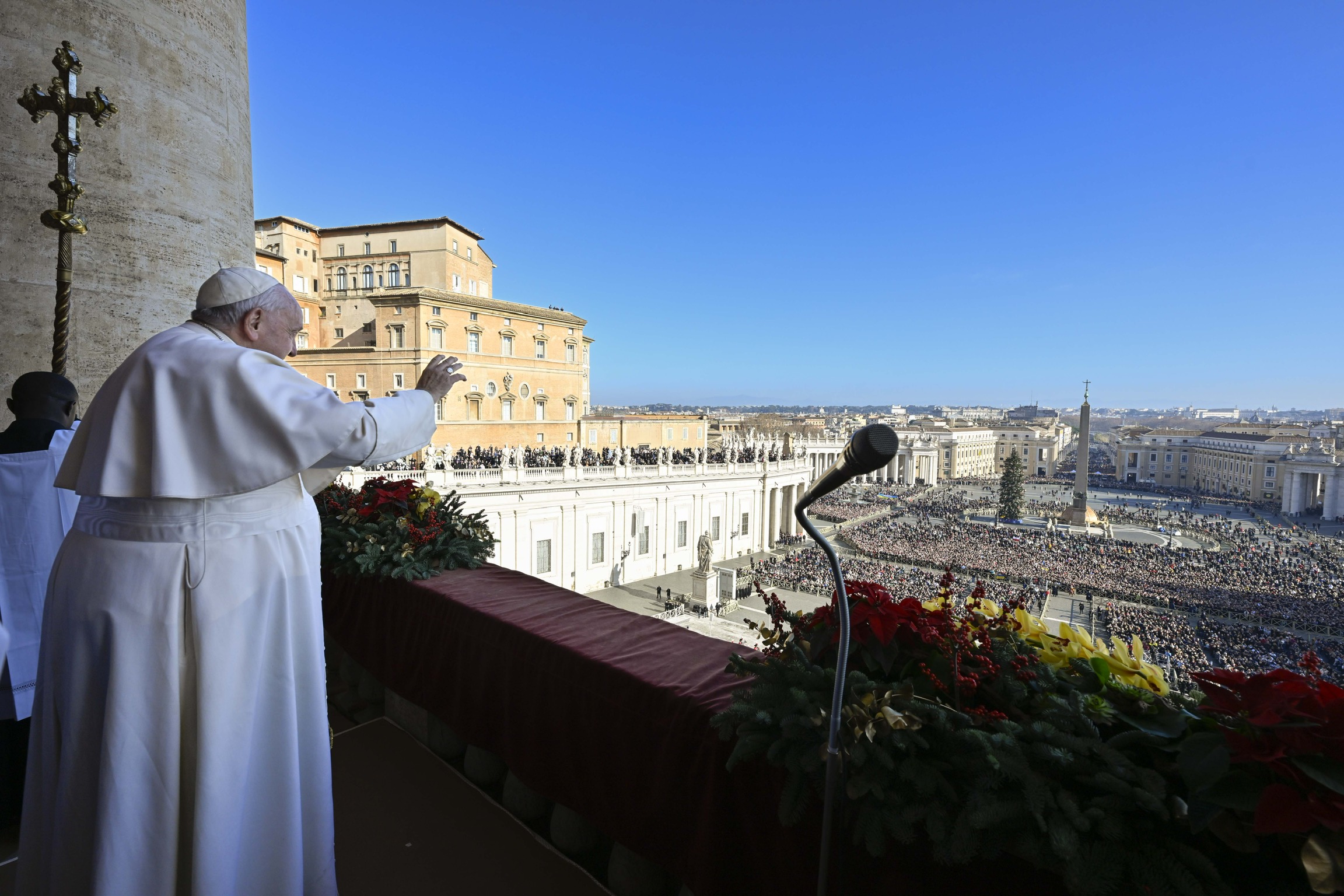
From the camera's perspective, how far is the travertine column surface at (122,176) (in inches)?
143

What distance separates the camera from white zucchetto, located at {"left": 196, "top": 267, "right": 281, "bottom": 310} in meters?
1.78

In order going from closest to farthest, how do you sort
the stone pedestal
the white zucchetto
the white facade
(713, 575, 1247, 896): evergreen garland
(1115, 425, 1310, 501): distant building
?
1. (713, 575, 1247, 896): evergreen garland
2. the white zucchetto
3. the white facade
4. the stone pedestal
5. (1115, 425, 1310, 501): distant building

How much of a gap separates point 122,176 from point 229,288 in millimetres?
3163

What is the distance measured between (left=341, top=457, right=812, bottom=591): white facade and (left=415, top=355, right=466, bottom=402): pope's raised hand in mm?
15358

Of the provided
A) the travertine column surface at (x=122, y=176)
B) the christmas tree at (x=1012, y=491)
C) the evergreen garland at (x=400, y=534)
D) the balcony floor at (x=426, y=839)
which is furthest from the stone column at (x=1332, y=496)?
the travertine column surface at (x=122, y=176)

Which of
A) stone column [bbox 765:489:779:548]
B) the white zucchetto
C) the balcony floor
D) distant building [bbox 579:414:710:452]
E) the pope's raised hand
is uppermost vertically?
the white zucchetto

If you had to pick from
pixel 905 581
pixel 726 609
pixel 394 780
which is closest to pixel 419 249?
pixel 726 609

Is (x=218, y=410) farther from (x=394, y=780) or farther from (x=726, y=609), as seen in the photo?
(x=726, y=609)

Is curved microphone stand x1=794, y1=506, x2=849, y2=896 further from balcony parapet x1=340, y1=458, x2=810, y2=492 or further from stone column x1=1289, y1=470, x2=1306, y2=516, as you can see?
stone column x1=1289, y1=470, x2=1306, y2=516

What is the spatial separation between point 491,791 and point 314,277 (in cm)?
3187

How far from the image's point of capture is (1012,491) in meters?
48.6

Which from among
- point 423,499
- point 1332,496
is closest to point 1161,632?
point 423,499

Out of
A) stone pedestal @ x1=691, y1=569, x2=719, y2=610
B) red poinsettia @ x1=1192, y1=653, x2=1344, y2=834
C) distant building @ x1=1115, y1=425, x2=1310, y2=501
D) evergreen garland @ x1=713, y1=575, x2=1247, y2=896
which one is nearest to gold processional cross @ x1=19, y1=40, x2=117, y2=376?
evergreen garland @ x1=713, y1=575, x2=1247, y2=896

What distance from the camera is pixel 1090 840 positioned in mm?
1198
